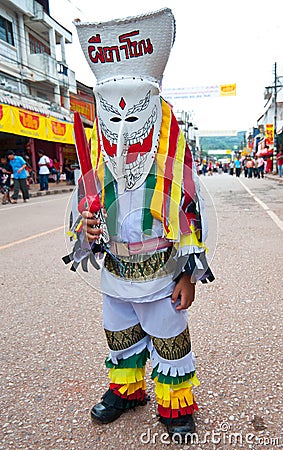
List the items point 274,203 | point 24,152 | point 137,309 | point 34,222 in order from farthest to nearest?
point 24,152
point 274,203
point 34,222
point 137,309

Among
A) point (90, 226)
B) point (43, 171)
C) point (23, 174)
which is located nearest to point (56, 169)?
point (43, 171)

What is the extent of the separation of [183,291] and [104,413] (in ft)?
2.29

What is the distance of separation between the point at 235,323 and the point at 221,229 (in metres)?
3.75

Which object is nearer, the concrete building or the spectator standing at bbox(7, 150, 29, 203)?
the spectator standing at bbox(7, 150, 29, 203)

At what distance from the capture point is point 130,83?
150cm

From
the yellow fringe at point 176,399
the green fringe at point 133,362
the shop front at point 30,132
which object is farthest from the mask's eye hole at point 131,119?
the shop front at point 30,132

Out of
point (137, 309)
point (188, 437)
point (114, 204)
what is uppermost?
point (114, 204)

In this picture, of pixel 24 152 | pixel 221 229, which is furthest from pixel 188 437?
pixel 24 152

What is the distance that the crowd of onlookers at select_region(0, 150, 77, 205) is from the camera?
11.1 metres

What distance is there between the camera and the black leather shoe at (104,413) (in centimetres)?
179

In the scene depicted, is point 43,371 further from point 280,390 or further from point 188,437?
point 280,390

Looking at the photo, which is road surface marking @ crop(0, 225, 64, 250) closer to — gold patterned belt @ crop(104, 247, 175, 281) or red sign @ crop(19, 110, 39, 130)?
gold patterned belt @ crop(104, 247, 175, 281)

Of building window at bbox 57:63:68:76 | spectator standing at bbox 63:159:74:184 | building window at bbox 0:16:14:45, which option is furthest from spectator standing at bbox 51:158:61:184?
building window at bbox 0:16:14:45

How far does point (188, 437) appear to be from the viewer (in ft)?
5.53
